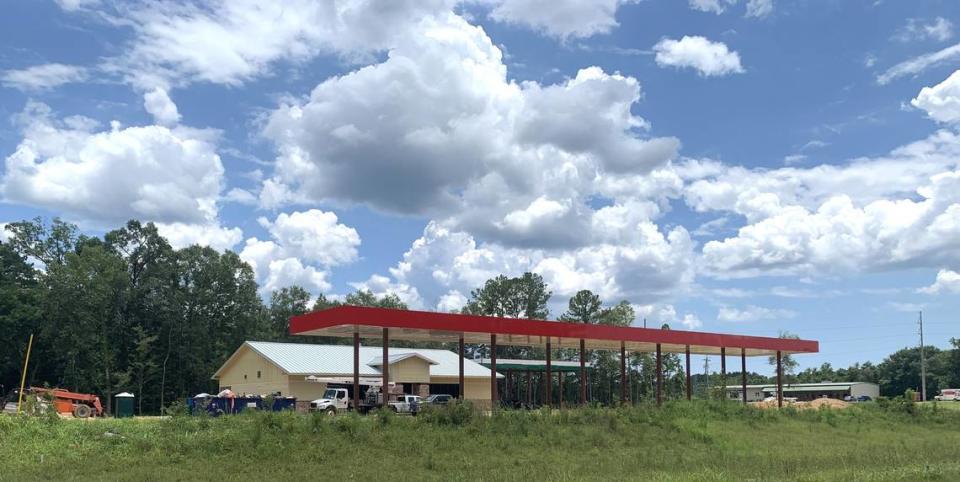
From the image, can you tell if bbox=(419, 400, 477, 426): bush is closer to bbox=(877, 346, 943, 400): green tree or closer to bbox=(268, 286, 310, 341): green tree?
bbox=(268, 286, 310, 341): green tree

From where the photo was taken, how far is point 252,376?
5091cm

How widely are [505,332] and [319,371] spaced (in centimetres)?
1773

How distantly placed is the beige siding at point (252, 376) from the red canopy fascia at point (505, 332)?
13271mm

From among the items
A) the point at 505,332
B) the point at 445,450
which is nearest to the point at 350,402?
the point at 505,332

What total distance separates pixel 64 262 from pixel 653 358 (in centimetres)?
5809

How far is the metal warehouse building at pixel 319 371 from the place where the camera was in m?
47.7

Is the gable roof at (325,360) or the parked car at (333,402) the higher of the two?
the gable roof at (325,360)

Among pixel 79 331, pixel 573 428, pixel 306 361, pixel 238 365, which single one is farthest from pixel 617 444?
pixel 79 331

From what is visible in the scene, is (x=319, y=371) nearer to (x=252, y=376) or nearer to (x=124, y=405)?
(x=252, y=376)

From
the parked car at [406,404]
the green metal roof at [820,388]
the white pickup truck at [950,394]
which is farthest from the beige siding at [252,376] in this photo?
the green metal roof at [820,388]

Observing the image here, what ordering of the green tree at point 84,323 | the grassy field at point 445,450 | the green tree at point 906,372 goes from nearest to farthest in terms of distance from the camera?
1. the grassy field at point 445,450
2. the green tree at point 84,323
3. the green tree at point 906,372

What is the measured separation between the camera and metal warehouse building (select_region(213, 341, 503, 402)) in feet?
156

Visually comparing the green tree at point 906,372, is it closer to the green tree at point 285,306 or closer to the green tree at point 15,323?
the green tree at point 285,306

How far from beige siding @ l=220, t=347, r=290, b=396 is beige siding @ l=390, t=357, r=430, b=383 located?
6.93 m
